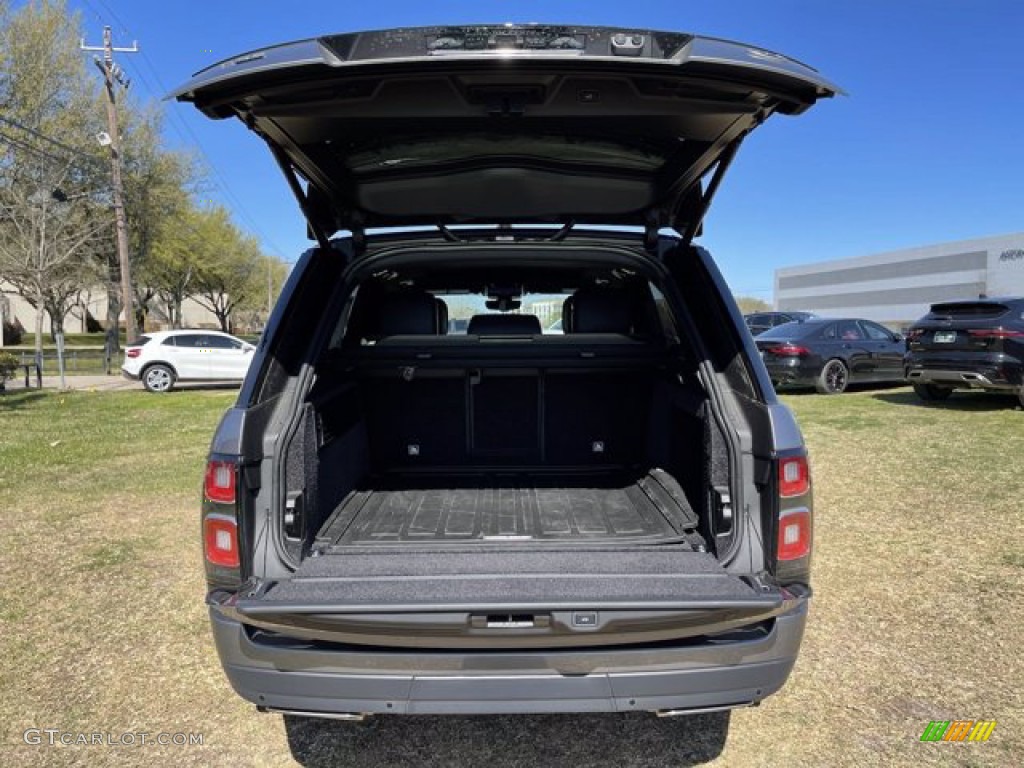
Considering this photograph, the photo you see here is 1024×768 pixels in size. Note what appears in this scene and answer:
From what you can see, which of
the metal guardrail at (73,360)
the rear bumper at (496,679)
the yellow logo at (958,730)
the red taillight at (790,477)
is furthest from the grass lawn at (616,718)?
the metal guardrail at (73,360)

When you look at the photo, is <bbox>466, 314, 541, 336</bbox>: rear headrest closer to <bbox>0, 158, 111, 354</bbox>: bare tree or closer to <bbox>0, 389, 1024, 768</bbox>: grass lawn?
<bbox>0, 389, 1024, 768</bbox>: grass lawn

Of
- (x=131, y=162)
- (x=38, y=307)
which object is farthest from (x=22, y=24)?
(x=38, y=307)

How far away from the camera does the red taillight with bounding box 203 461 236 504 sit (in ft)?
6.81

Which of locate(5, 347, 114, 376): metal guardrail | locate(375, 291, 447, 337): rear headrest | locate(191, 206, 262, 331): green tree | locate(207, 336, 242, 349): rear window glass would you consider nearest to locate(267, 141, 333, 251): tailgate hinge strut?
locate(375, 291, 447, 337): rear headrest

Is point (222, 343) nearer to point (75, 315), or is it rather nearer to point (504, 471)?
point (504, 471)

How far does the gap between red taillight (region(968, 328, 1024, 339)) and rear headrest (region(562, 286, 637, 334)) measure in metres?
7.73

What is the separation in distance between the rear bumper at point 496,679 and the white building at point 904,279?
190 ft

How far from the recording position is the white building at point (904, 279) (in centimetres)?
5256

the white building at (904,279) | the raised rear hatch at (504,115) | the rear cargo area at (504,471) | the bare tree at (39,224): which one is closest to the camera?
the raised rear hatch at (504,115)

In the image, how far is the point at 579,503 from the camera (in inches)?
122

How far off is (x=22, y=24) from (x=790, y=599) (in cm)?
2559

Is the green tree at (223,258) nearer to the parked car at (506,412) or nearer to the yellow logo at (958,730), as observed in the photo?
the parked car at (506,412)

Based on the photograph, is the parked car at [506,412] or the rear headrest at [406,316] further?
the rear headrest at [406,316]

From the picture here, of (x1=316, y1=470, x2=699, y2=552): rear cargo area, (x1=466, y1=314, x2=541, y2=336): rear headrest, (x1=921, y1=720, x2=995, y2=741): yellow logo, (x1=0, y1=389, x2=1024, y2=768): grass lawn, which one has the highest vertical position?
(x1=466, y1=314, x2=541, y2=336): rear headrest
